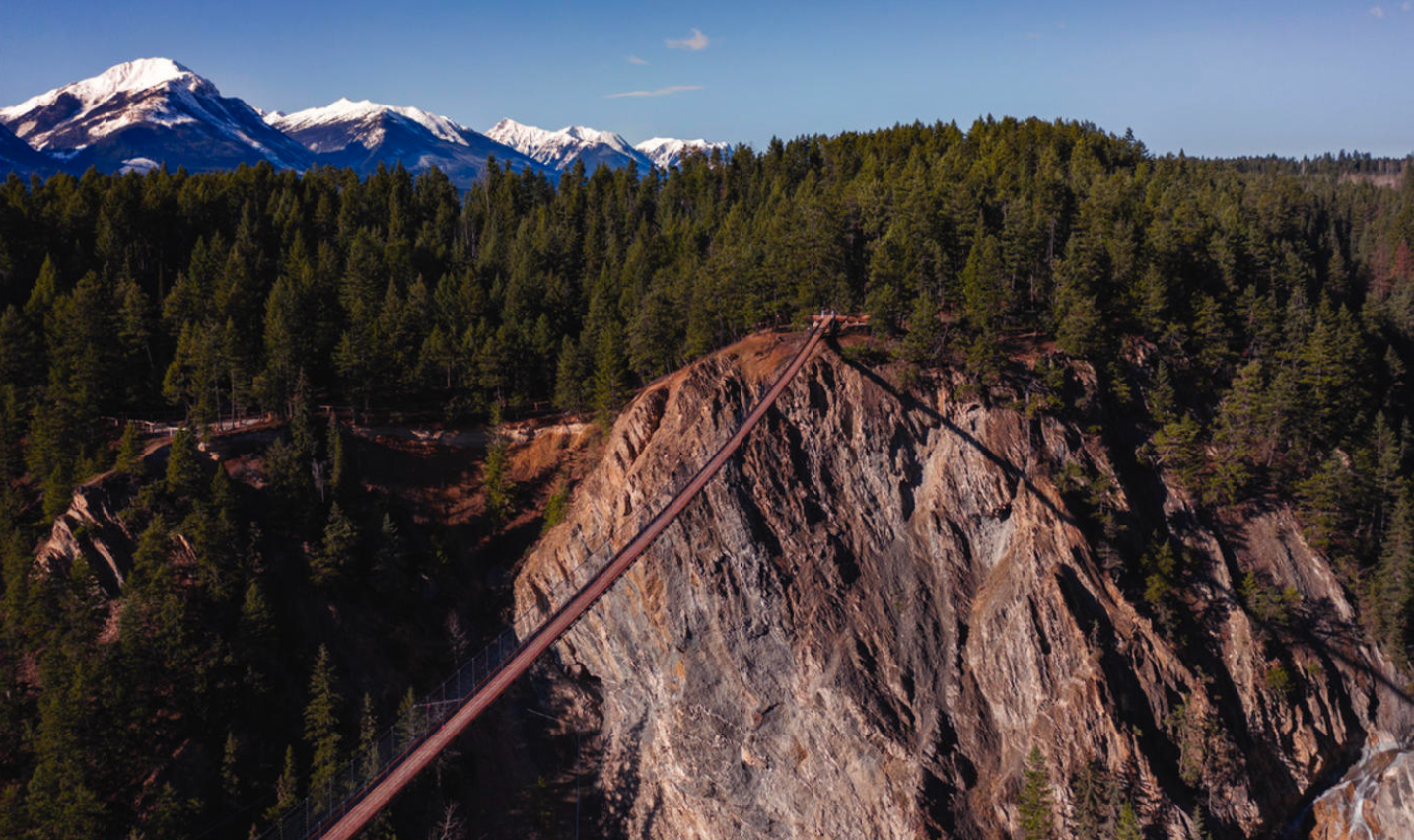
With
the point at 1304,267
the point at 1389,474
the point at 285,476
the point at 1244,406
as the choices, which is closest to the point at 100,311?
the point at 285,476

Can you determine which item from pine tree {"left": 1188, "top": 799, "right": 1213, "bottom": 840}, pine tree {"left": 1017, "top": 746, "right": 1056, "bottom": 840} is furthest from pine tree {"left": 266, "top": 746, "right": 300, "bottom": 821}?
pine tree {"left": 1188, "top": 799, "right": 1213, "bottom": 840}

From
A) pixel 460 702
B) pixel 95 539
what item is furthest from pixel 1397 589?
pixel 95 539

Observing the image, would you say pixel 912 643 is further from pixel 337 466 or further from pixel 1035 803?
pixel 337 466

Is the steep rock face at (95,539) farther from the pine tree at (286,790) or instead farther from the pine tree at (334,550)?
the pine tree at (286,790)

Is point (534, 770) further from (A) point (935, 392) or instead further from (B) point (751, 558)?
(A) point (935, 392)

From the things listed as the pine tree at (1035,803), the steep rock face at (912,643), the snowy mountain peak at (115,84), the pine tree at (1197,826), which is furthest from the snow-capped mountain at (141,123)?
the pine tree at (1197,826)

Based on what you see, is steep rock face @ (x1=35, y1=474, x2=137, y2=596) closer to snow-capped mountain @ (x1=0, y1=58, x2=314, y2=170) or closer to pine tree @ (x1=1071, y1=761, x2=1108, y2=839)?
pine tree @ (x1=1071, y1=761, x2=1108, y2=839)
